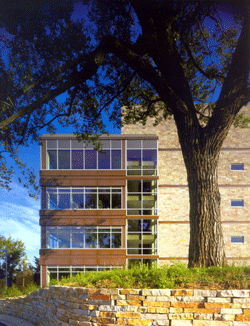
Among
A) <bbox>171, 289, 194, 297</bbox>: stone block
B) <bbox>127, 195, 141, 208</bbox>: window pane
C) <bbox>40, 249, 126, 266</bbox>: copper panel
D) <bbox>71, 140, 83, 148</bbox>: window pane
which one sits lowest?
<bbox>40, 249, 126, 266</bbox>: copper panel

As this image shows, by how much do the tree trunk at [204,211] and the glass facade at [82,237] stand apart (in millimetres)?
15305

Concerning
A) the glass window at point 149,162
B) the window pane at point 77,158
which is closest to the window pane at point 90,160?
the window pane at point 77,158

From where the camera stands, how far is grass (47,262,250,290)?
198 inches

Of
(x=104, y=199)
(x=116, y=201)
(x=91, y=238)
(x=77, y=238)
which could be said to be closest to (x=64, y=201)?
(x=77, y=238)

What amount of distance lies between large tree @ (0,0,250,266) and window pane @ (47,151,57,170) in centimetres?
1179

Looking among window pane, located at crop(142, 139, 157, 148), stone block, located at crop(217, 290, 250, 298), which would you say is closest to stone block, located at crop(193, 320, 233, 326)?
stone block, located at crop(217, 290, 250, 298)

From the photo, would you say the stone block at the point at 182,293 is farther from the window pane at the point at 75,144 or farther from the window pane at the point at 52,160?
the window pane at the point at 52,160

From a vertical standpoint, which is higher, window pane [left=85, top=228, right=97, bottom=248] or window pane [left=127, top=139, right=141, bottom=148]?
window pane [left=127, top=139, right=141, bottom=148]

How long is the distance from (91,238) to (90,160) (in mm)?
5126

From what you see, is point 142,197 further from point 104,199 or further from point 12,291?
point 12,291

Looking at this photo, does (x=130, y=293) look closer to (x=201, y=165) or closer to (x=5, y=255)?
(x=201, y=165)

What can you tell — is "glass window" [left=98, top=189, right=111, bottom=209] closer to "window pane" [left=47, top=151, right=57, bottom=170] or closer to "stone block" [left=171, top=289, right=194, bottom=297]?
"window pane" [left=47, top=151, right=57, bottom=170]

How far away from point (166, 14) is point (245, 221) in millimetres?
20502

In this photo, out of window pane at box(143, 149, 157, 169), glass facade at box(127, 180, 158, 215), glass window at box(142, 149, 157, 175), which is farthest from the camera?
window pane at box(143, 149, 157, 169)
